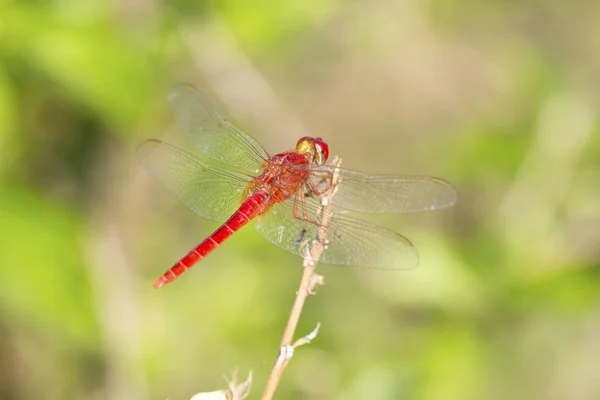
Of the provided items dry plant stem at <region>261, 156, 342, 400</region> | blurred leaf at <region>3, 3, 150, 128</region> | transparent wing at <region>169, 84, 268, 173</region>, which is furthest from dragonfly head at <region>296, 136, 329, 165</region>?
blurred leaf at <region>3, 3, 150, 128</region>

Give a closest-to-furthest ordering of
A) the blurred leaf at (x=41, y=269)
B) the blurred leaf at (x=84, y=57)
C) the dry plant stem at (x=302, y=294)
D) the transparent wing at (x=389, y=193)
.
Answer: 1. the dry plant stem at (x=302, y=294)
2. the transparent wing at (x=389, y=193)
3. the blurred leaf at (x=41, y=269)
4. the blurred leaf at (x=84, y=57)

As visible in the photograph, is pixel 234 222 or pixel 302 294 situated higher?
pixel 234 222

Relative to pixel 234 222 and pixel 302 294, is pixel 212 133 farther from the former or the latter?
pixel 302 294

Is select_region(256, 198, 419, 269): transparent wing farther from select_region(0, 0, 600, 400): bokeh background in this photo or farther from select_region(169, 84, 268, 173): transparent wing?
select_region(0, 0, 600, 400): bokeh background

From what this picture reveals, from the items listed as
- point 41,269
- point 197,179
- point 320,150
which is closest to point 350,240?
point 320,150

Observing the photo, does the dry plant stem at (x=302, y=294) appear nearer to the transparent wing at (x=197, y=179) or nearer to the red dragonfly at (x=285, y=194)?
the red dragonfly at (x=285, y=194)

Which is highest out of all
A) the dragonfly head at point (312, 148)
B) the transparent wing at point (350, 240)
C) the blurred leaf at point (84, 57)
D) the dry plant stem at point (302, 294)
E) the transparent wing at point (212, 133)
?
the blurred leaf at point (84, 57)

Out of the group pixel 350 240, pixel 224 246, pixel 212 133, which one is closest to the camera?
pixel 350 240

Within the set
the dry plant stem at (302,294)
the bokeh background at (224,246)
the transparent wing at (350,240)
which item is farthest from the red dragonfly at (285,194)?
the bokeh background at (224,246)
